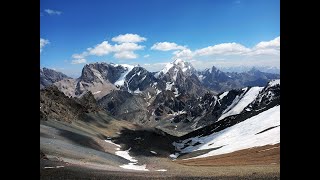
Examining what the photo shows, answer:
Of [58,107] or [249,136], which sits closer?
[249,136]

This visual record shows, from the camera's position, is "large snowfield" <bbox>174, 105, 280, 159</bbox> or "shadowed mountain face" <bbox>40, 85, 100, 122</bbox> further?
"shadowed mountain face" <bbox>40, 85, 100, 122</bbox>

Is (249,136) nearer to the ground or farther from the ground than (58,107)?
nearer to the ground

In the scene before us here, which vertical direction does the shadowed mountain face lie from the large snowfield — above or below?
above

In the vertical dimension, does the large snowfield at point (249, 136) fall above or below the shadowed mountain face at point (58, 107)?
below

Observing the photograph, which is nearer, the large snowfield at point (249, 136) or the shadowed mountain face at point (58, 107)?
the large snowfield at point (249, 136)
